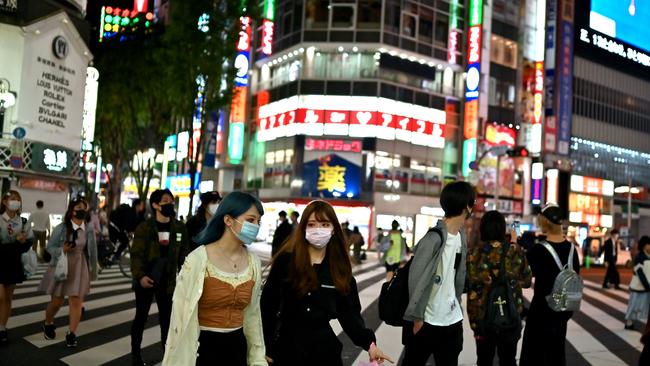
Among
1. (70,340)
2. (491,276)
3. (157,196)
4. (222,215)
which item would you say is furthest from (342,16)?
(222,215)

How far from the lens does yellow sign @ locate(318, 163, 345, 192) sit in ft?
116

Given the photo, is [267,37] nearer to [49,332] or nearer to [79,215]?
[79,215]

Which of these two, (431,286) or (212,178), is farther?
(212,178)

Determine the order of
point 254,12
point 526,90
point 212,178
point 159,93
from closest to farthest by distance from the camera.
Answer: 1. point 254,12
2. point 159,93
3. point 526,90
4. point 212,178

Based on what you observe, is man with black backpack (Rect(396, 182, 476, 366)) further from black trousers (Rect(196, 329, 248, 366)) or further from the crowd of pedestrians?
black trousers (Rect(196, 329, 248, 366))

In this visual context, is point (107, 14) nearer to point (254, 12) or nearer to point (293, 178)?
point (293, 178)

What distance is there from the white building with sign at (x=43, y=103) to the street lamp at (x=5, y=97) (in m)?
0.03

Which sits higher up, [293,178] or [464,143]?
[464,143]

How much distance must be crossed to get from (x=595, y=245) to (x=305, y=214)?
29.1 metres

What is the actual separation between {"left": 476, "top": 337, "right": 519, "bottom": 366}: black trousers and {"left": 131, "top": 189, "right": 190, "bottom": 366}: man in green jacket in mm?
2801

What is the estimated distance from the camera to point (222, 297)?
10.8ft

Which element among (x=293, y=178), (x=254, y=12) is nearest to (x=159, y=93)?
(x=254, y=12)

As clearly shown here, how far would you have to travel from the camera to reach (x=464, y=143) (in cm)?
3791

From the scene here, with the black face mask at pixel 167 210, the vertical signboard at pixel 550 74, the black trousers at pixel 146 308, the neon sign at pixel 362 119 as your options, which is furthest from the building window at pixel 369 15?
the black trousers at pixel 146 308
